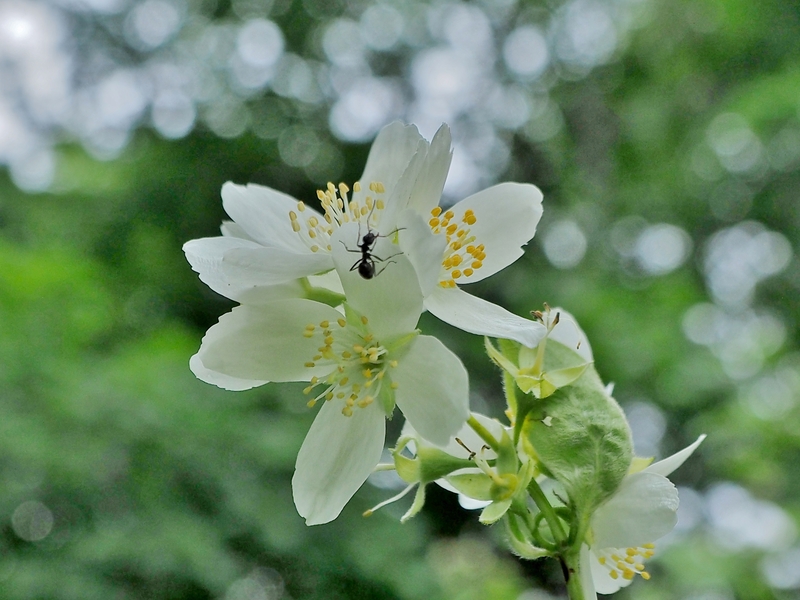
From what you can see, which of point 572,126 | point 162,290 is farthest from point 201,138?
point 572,126

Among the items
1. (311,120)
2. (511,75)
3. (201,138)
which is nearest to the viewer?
(201,138)

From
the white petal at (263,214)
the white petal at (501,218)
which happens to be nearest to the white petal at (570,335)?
the white petal at (501,218)

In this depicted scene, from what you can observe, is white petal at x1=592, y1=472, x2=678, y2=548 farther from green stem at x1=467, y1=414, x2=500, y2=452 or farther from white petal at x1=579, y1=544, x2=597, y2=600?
green stem at x1=467, y1=414, x2=500, y2=452

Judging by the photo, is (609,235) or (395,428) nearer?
(395,428)

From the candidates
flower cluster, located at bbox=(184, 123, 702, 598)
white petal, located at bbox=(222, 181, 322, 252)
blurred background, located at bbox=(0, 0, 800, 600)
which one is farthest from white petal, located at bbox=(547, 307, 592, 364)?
blurred background, located at bbox=(0, 0, 800, 600)

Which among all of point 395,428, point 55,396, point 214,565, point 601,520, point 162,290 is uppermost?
point 601,520

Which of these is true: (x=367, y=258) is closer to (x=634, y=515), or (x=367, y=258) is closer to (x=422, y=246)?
(x=422, y=246)

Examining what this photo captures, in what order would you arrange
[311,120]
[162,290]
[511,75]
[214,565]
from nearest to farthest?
[214,565] → [162,290] → [311,120] → [511,75]

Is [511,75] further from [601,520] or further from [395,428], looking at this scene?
[601,520]
